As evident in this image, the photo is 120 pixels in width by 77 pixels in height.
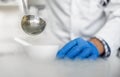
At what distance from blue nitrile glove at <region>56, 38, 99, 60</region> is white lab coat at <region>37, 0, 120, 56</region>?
219 mm

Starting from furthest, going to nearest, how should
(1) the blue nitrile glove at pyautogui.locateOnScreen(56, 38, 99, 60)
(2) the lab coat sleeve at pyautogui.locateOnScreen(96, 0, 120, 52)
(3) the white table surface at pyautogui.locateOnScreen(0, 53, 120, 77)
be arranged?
(2) the lab coat sleeve at pyautogui.locateOnScreen(96, 0, 120, 52) < (1) the blue nitrile glove at pyautogui.locateOnScreen(56, 38, 99, 60) < (3) the white table surface at pyautogui.locateOnScreen(0, 53, 120, 77)

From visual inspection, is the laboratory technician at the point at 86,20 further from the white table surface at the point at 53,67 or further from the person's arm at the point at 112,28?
the white table surface at the point at 53,67

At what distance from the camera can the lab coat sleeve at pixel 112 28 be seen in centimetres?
97

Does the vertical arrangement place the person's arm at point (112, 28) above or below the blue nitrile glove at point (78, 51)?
above

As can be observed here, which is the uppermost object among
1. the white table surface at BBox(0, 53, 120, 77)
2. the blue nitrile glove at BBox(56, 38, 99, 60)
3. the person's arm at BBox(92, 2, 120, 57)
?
the person's arm at BBox(92, 2, 120, 57)

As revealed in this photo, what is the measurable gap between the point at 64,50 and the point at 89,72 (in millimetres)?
157

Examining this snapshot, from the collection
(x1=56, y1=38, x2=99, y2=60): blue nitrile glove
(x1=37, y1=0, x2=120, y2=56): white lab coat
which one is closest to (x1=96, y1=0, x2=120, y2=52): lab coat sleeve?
(x1=37, y1=0, x2=120, y2=56): white lab coat

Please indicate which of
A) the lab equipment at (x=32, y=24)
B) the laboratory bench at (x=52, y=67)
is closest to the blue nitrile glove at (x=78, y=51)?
the laboratory bench at (x=52, y=67)

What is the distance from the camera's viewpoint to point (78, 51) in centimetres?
82

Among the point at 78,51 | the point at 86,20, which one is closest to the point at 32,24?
the point at 78,51

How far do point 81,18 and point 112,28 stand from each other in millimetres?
148

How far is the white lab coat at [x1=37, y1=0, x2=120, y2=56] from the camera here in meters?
1.04

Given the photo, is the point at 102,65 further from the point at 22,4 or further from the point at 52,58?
the point at 22,4

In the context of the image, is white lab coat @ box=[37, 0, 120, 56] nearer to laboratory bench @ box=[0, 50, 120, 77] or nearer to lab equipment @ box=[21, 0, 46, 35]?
lab equipment @ box=[21, 0, 46, 35]
